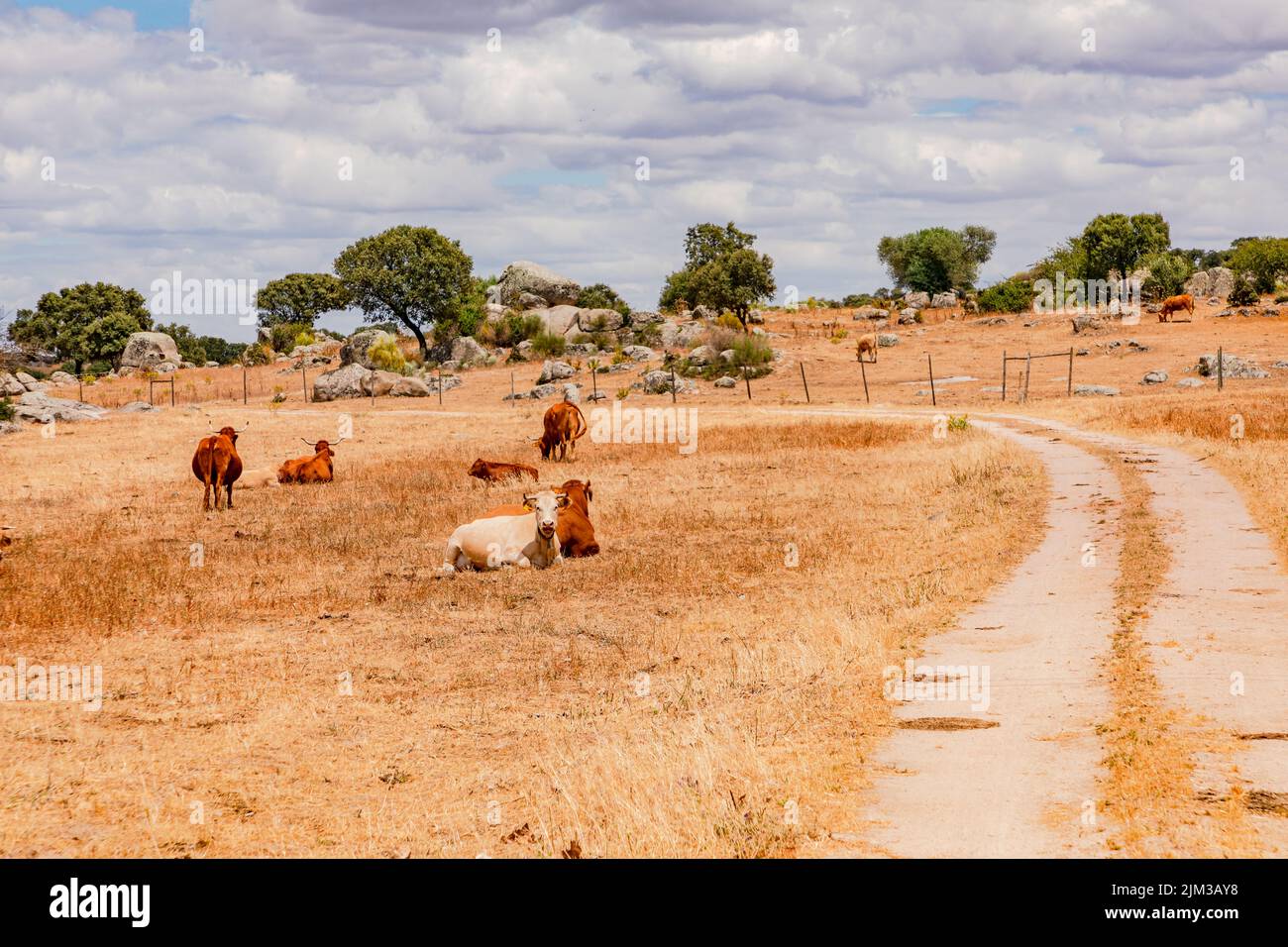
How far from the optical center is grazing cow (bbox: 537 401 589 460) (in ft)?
109

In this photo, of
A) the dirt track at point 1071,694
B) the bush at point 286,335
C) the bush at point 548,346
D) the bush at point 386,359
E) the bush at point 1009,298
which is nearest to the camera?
the dirt track at point 1071,694

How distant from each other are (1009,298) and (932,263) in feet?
115

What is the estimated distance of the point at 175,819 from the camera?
9211 mm

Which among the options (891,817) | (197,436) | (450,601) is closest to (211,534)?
(450,601)

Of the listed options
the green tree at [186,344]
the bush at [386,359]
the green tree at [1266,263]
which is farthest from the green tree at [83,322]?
the green tree at [1266,263]

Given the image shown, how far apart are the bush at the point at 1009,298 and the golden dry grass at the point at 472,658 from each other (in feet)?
201

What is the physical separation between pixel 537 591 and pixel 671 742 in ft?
25.5

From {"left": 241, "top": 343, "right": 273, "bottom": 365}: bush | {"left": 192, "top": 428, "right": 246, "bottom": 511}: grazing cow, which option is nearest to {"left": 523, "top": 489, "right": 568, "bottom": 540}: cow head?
{"left": 192, "top": 428, "right": 246, "bottom": 511}: grazing cow

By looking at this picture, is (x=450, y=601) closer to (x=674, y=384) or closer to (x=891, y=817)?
(x=891, y=817)

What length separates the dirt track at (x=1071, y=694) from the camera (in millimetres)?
7969

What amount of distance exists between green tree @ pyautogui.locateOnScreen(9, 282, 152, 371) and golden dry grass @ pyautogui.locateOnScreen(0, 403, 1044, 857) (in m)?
77.6

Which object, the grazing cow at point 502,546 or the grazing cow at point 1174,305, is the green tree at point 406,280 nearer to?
the grazing cow at point 1174,305

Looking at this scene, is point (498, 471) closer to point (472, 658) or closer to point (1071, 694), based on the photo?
point (472, 658)
